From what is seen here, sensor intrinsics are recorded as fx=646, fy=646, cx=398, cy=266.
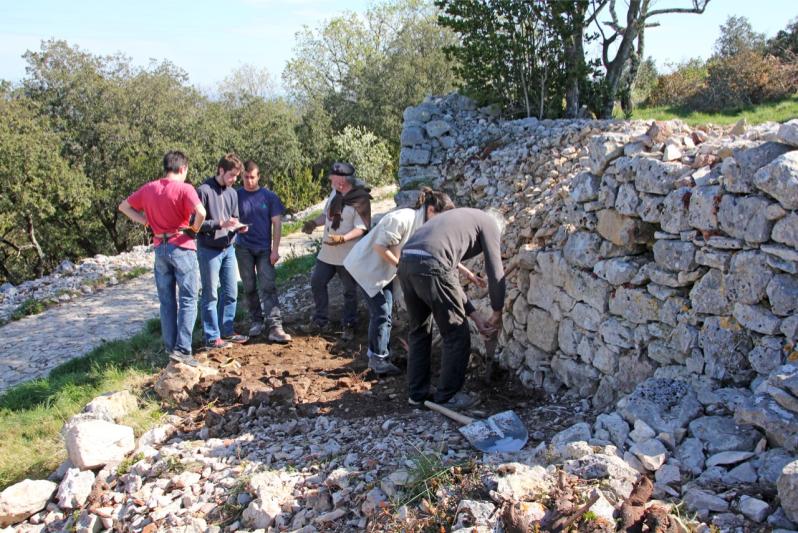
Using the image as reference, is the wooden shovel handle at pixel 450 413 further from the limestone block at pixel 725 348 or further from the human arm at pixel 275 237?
the human arm at pixel 275 237

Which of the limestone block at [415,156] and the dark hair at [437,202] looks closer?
the dark hair at [437,202]

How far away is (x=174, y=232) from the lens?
5.43 m

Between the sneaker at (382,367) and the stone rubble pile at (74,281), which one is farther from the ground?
the sneaker at (382,367)

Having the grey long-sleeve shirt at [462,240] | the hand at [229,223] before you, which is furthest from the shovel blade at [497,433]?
the hand at [229,223]

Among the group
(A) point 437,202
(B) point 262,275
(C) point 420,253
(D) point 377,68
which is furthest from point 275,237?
(D) point 377,68

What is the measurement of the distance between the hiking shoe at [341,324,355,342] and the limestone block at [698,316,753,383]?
3.43 m

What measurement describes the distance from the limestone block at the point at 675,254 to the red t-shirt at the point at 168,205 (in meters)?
3.61

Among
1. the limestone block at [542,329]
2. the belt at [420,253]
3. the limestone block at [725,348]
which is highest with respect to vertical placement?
the belt at [420,253]

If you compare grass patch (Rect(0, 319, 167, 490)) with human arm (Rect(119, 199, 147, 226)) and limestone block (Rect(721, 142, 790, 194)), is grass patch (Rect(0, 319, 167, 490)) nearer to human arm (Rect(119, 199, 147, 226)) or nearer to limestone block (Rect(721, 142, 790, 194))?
human arm (Rect(119, 199, 147, 226))

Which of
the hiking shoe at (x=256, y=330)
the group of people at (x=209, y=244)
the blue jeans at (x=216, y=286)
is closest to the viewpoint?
the group of people at (x=209, y=244)

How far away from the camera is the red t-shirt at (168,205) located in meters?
5.36

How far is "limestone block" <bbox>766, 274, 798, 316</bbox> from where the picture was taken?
3.32 metres

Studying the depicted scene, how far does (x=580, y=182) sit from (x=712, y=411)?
1.97 metres

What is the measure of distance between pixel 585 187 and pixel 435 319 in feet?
4.89
